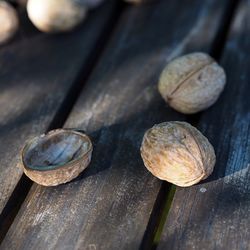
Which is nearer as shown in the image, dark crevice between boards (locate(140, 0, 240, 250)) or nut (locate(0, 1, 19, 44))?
dark crevice between boards (locate(140, 0, 240, 250))

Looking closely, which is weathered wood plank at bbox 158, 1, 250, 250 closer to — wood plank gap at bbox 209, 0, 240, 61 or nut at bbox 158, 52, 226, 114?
nut at bbox 158, 52, 226, 114

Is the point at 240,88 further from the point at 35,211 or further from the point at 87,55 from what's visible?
the point at 35,211

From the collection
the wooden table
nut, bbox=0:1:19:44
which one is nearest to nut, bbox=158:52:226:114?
the wooden table

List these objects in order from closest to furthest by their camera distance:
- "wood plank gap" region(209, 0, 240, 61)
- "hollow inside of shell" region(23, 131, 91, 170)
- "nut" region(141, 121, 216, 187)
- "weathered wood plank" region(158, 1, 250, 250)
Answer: "weathered wood plank" region(158, 1, 250, 250)
"nut" region(141, 121, 216, 187)
"hollow inside of shell" region(23, 131, 91, 170)
"wood plank gap" region(209, 0, 240, 61)

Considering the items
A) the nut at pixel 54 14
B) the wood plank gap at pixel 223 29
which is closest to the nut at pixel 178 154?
the wood plank gap at pixel 223 29

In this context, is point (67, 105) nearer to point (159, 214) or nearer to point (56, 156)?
point (56, 156)

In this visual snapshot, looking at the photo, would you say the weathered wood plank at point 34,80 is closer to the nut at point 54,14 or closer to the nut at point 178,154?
the nut at point 54,14
